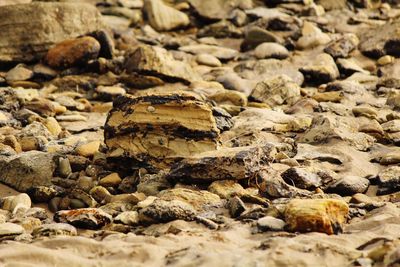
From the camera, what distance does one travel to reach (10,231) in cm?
389

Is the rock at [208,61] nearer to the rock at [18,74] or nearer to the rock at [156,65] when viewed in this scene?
the rock at [156,65]

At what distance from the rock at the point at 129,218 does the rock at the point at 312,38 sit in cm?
599

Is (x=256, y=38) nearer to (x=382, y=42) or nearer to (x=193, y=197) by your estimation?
(x=382, y=42)

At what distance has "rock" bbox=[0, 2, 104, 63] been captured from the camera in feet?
28.3

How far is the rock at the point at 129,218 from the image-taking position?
4.12 metres

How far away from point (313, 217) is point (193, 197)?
0.95m

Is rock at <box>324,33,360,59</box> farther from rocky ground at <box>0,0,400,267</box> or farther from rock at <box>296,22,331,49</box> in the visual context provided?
rock at <box>296,22,331,49</box>

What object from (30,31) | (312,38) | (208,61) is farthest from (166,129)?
(312,38)

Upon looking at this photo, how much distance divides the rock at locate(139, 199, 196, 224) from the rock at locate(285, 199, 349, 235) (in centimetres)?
63

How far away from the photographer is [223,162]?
4711 mm

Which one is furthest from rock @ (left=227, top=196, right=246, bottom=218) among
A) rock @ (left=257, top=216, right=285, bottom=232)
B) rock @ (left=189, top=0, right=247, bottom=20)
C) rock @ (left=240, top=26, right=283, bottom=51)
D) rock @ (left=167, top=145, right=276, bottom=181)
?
rock @ (left=189, top=0, right=247, bottom=20)

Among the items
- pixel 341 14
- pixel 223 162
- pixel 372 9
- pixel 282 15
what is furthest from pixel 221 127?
pixel 372 9

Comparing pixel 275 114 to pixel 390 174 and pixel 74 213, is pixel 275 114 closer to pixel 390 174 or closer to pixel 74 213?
pixel 390 174

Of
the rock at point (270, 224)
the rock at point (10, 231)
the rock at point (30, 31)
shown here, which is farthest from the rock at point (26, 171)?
the rock at point (30, 31)
